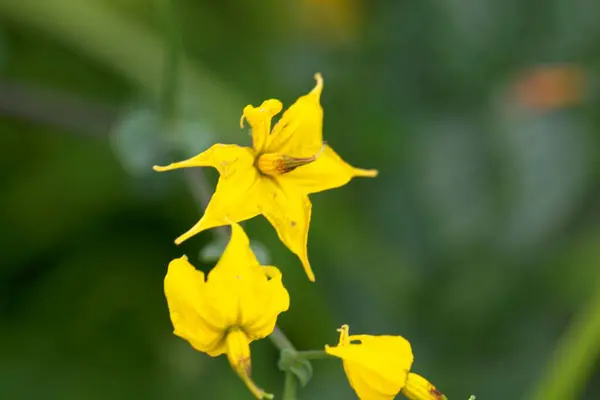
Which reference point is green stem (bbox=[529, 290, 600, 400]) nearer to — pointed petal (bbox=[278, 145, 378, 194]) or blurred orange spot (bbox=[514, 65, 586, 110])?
pointed petal (bbox=[278, 145, 378, 194])

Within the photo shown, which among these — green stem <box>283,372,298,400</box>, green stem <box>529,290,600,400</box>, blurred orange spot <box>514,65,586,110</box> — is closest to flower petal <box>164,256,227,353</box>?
green stem <box>283,372,298,400</box>

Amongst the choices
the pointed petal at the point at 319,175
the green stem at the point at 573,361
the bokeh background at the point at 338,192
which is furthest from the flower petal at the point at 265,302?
the bokeh background at the point at 338,192

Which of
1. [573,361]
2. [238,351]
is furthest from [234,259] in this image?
[573,361]

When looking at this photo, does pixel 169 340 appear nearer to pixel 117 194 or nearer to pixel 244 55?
pixel 117 194

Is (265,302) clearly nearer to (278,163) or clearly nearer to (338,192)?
(278,163)

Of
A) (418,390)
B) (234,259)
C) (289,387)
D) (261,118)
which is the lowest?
(289,387)

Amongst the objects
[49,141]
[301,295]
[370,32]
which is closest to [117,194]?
[49,141]
